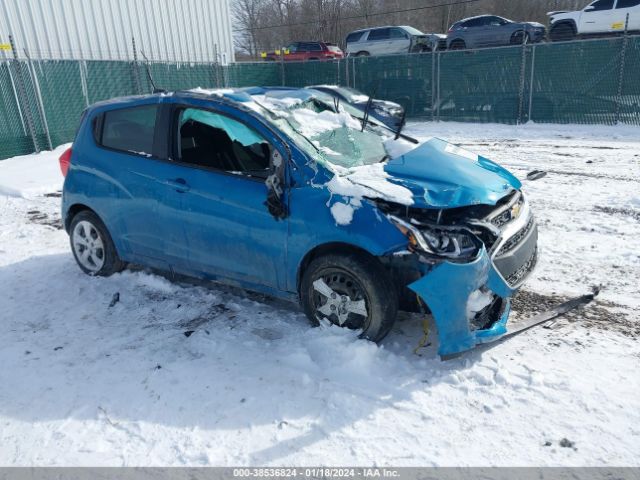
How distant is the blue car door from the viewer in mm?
3818

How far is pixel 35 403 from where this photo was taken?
324cm

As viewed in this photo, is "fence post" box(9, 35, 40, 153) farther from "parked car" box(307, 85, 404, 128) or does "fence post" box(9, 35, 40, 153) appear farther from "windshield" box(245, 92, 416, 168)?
"windshield" box(245, 92, 416, 168)

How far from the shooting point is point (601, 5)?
57.6 ft

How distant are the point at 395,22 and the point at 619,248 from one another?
40.6m

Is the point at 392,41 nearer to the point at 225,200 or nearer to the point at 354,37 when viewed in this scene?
the point at 354,37

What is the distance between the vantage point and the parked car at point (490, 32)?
Answer: 1962cm

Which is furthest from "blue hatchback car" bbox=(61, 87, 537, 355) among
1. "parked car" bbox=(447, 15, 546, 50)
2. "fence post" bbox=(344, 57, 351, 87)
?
"parked car" bbox=(447, 15, 546, 50)

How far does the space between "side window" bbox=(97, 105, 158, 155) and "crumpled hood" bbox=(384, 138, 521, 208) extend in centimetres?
215

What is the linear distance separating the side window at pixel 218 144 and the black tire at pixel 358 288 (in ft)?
3.36

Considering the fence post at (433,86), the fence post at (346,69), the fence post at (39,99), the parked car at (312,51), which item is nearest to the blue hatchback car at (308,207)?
the fence post at (39,99)

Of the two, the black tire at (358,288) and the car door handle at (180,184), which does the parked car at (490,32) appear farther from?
the black tire at (358,288)

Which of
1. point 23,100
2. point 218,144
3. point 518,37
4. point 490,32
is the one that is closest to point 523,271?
point 218,144

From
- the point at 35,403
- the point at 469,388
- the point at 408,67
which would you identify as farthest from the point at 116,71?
the point at 469,388

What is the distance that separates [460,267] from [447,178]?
0.80m
